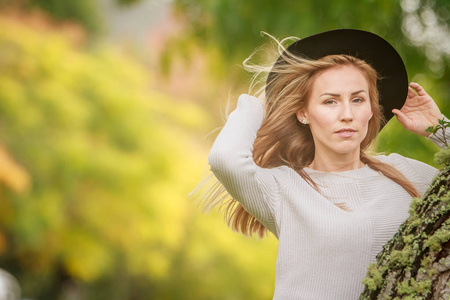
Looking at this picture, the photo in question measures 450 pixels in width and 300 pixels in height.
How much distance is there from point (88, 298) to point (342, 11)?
12.1 meters

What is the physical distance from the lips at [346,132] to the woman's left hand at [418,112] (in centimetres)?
22

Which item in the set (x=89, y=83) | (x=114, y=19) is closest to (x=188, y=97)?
(x=89, y=83)

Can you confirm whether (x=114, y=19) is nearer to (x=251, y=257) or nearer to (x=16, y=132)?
(x=16, y=132)

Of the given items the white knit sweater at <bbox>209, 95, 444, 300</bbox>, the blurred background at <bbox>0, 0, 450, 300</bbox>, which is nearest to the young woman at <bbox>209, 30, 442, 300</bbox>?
the white knit sweater at <bbox>209, 95, 444, 300</bbox>

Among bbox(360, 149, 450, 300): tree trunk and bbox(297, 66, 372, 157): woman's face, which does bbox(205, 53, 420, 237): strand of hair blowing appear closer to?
bbox(297, 66, 372, 157): woman's face

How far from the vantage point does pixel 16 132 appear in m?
9.91

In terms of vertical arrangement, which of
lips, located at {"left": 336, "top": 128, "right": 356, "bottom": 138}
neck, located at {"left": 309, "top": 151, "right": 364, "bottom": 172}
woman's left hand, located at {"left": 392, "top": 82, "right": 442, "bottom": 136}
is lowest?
neck, located at {"left": 309, "top": 151, "right": 364, "bottom": 172}

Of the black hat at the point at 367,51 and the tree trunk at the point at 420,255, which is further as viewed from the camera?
the black hat at the point at 367,51

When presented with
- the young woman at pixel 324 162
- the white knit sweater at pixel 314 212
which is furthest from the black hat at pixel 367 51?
A: the white knit sweater at pixel 314 212

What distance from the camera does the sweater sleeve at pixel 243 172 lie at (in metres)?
1.60

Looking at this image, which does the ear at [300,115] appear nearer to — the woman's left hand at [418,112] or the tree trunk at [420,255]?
the woman's left hand at [418,112]

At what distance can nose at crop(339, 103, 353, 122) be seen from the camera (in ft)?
5.45

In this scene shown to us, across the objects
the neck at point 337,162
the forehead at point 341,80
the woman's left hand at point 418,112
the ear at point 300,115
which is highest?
the woman's left hand at point 418,112

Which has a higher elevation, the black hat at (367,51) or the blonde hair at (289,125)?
the black hat at (367,51)
